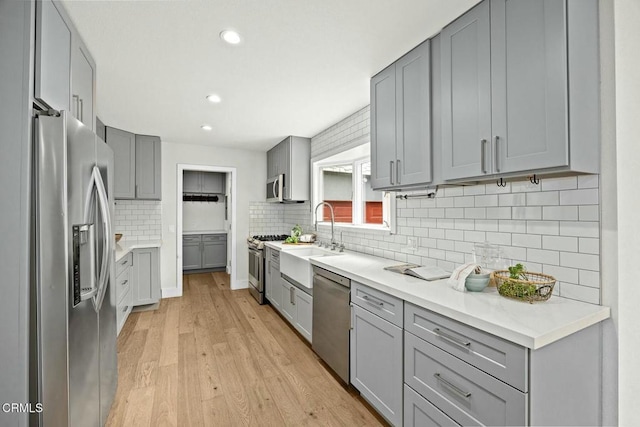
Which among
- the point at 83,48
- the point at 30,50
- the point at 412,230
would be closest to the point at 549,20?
the point at 412,230

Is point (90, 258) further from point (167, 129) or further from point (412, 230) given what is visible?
point (167, 129)

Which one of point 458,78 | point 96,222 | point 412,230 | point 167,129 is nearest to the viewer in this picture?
point 96,222

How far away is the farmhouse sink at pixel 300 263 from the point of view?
9.23 ft

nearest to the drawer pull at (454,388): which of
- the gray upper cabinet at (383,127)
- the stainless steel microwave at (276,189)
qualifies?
the gray upper cabinet at (383,127)

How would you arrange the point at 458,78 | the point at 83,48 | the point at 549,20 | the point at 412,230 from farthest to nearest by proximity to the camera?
the point at 412,230 → the point at 83,48 → the point at 458,78 → the point at 549,20

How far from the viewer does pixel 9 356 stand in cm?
118

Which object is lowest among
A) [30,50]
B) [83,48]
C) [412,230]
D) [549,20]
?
[412,230]

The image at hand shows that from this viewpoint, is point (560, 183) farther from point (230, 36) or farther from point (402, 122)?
point (230, 36)

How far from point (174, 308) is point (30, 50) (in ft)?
12.0

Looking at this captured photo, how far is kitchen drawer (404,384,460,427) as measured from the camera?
142cm

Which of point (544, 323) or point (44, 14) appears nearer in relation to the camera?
point (544, 323)

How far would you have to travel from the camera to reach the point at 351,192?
384cm

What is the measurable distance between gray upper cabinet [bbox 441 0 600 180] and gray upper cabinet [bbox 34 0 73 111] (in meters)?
2.04

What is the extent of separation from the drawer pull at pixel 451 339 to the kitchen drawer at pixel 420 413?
0.36 m
